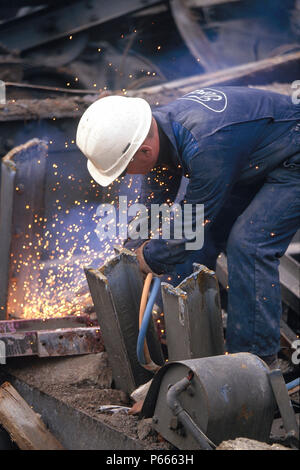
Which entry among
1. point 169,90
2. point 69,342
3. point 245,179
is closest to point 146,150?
point 245,179

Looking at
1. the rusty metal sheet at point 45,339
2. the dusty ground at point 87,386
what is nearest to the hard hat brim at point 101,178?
the rusty metal sheet at point 45,339

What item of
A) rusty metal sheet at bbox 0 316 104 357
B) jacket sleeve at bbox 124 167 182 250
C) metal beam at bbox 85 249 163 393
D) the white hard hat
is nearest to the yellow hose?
metal beam at bbox 85 249 163 393

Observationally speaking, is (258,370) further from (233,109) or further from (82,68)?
(82,68)

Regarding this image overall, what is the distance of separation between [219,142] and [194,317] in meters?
0.82

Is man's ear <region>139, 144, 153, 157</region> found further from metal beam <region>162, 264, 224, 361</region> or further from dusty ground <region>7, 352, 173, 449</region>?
dusty ground <region>7, 352, 173, 449</region>

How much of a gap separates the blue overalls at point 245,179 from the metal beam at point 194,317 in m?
0.24

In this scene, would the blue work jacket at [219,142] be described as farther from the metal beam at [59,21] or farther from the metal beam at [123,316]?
the metal beam at [59,21]

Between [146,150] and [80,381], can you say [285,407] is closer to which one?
[80,381]

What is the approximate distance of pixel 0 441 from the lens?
9.36 feet

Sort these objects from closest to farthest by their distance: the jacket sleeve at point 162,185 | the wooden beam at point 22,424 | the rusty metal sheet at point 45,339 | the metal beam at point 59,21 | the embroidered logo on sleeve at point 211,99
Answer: the wooden beam at point 22,424 < the embroidered logo on sleeve at point 211,99 < the rusty metal sheet at point 45,339 < the jacket sleeve at point 162,185 < the metal beam at point 59,21

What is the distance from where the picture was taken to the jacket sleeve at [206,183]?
8.93 feet

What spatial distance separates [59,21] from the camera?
798 centimetres

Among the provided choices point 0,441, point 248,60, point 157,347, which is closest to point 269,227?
point 157,347

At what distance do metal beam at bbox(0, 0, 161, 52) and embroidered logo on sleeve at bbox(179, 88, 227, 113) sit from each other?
18.1 ft
